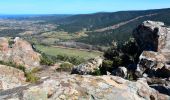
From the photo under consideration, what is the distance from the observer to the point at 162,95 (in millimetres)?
21984

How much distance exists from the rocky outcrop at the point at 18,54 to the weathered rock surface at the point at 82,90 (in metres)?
95.0

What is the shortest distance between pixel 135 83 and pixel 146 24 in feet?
182

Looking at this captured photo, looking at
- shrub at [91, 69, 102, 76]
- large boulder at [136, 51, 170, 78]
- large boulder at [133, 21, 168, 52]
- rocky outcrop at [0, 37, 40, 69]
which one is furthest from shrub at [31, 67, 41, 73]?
large boulder at [136, 51, 170, 78]

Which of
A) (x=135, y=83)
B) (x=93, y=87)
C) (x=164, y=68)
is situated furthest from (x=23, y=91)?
(x=164, y=68)

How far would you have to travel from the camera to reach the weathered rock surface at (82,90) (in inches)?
677

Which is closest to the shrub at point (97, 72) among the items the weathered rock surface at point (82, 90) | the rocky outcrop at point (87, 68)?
the rocky outcrop at point (87, 68)

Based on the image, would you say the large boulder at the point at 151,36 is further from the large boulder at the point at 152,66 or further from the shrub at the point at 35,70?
the shrub at the point at 35,70

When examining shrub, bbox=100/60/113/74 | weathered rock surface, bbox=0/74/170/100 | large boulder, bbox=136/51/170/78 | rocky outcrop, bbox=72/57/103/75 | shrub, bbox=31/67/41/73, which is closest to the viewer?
weathered rock surface, bbox=0/74/170/100

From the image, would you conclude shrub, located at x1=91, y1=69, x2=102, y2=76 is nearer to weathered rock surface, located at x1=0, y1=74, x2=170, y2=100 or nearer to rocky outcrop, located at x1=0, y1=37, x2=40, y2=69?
weathered rock surface, located at x1=0, y1=74, x2=170, y2=100

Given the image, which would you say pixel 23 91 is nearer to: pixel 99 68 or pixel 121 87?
pixel 121 87

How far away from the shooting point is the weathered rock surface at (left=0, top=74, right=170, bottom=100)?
17.2 metres

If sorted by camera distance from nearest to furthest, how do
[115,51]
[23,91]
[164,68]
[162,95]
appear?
[23,91] < [162,95] < [164,68] < [115,51]

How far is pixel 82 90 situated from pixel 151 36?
5551cm

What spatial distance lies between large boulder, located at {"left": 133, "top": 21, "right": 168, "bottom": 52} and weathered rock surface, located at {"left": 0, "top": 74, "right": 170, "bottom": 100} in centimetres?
4868
